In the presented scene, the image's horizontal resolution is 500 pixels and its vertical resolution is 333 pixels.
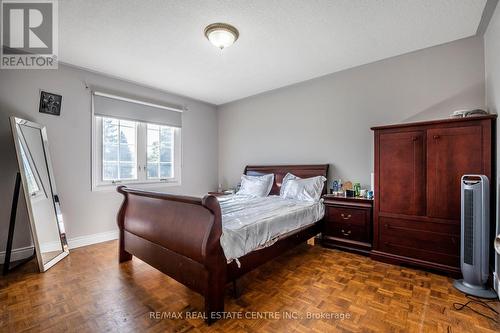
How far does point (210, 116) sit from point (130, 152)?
1.91 meters

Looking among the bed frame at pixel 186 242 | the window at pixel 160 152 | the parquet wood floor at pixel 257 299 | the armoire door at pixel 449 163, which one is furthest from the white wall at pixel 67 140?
the armoire door at pixel 449 163

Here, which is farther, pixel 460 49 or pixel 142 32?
pixel 460 49

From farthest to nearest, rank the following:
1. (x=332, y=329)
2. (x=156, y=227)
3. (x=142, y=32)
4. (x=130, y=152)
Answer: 1. (x=130, y=152)
2. (x=142, y=32)
3. (x=156, y=227)
4. (x=332, y=329)

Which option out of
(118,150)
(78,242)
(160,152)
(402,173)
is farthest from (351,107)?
(78,242)

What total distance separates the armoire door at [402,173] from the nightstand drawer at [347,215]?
26 cm

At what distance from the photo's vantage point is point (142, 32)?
239 centimetres

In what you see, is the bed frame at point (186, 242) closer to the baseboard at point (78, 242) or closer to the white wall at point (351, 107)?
the baseboard at point (78, 242)

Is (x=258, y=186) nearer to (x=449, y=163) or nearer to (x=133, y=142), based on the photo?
(x=133, y=142)

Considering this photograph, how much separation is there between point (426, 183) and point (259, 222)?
6.07 ft

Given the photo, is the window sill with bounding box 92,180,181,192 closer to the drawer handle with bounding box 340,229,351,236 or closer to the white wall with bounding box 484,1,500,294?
the drawer handle with bounding box 340,229,351,236

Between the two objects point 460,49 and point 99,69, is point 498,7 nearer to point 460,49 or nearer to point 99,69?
point 460,49

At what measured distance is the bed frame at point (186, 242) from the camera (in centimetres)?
168

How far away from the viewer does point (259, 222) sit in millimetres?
2148

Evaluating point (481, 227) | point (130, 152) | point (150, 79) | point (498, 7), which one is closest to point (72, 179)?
point (130, 152)
